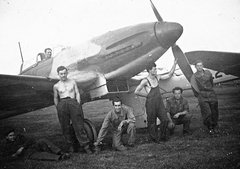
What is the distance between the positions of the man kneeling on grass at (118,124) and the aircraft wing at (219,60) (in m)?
4.40

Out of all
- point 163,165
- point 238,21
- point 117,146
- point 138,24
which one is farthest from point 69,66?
point 238,21

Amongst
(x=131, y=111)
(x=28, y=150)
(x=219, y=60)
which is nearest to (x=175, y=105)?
(x=131, y=111)

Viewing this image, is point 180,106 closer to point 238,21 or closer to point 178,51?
point 178,51

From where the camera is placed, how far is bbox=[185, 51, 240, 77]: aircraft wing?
7.29 metres

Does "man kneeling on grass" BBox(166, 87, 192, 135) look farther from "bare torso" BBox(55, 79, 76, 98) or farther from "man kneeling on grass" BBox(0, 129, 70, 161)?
"man kneeling on grass" BBox(0, 129, 70, 161)

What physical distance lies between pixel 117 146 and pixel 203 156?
1478mm

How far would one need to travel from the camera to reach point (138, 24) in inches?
175

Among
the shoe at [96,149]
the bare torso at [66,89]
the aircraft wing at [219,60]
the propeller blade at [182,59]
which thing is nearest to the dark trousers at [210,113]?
the propeller blade at [182,59]

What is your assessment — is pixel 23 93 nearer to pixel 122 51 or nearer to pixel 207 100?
pixel 122 51

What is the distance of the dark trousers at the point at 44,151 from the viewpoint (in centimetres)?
325

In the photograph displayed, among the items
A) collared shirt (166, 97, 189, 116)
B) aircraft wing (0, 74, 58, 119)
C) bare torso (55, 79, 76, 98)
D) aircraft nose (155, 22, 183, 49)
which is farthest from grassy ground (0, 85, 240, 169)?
aircraft nose (155, 22, 183, 49)

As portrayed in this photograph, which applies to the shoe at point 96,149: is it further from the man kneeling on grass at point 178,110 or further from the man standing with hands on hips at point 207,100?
the man standing with hands on hips at point 207,100

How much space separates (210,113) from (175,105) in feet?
2.51

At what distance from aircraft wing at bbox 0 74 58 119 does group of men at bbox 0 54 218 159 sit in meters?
0.46
